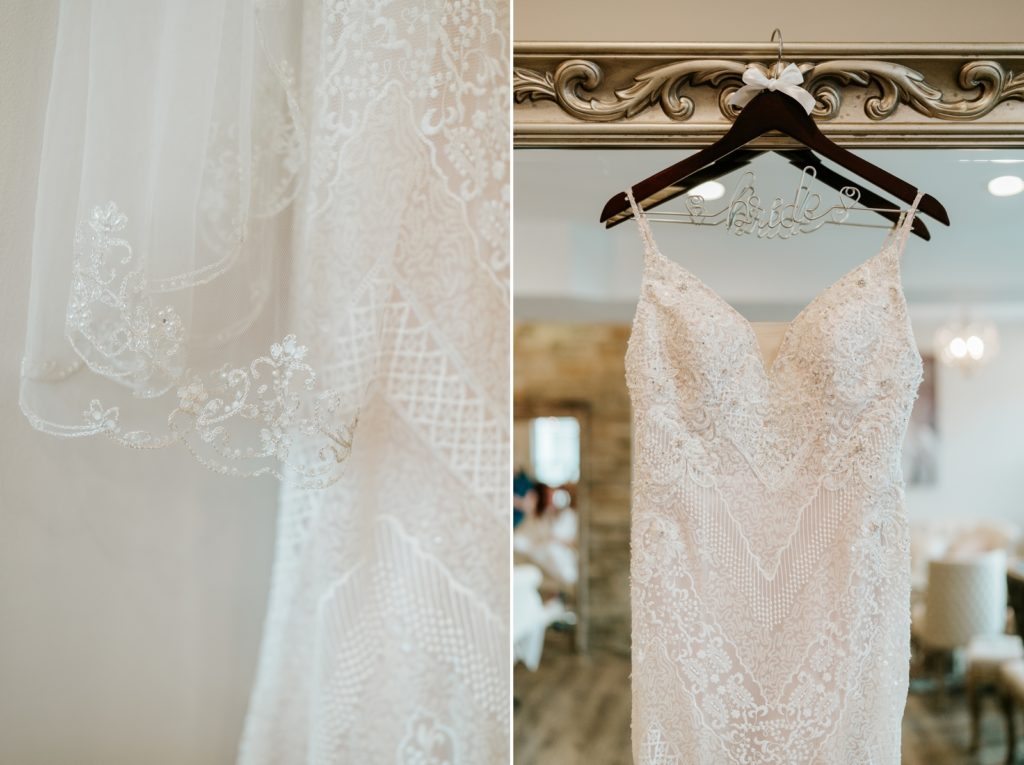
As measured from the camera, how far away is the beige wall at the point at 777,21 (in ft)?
3.52

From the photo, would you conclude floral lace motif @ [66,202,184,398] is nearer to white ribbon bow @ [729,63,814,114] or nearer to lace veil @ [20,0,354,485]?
lace veil @ [20,0,354,485]

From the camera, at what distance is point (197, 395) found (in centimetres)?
68

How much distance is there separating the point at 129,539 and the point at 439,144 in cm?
56

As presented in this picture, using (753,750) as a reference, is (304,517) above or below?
above

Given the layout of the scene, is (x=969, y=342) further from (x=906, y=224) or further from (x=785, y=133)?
(x=785, y=133)

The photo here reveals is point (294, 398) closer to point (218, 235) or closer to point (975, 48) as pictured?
point (218, 235)

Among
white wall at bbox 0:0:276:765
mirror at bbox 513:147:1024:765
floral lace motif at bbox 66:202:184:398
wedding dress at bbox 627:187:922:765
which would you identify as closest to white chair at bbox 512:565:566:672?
mirror at bbox 513:147:1024:765

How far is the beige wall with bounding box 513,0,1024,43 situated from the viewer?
3.52ft

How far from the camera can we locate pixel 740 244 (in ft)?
3.45

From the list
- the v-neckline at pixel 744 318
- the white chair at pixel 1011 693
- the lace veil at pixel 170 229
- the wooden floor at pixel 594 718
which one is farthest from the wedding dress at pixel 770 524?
the lace veil at pixel 170 229

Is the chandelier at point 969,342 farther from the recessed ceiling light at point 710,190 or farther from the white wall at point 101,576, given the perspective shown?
the white wall at point 101,576

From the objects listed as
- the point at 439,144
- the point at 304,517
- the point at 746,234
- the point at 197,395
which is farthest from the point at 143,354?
the point at 746,234

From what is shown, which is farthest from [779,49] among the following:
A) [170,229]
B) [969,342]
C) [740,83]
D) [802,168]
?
[170,229]

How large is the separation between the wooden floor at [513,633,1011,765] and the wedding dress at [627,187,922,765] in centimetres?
13
